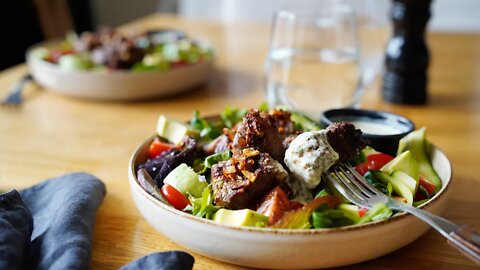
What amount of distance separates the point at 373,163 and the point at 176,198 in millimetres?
461

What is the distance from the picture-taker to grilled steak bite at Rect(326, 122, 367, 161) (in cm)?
114

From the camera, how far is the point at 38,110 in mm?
2137

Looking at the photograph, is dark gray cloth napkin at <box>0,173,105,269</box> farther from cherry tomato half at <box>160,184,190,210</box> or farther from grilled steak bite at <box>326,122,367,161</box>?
grilled steak bite at <box>326,122,367,161</box>

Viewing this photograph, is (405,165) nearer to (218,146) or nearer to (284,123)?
(284,123)

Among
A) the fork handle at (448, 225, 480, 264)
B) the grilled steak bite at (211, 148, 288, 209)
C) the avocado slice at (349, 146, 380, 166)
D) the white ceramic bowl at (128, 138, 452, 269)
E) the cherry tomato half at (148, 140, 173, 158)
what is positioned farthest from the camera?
the cherry tomato half at (148, 140, 173, 158)

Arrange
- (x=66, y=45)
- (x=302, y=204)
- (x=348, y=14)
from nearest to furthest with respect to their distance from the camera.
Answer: (x=302, y=204)
(x=348, y=14)
(x=66, y=45)

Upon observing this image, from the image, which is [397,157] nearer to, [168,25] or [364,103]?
[364,103]

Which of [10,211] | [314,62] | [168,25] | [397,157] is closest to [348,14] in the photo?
[314,62]

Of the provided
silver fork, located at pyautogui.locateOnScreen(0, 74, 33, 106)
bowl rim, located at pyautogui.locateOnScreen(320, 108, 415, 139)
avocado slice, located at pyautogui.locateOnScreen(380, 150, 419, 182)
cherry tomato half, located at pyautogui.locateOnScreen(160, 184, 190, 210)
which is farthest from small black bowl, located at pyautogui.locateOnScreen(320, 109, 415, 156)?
silver fork, located at pyautogui.locateOnScreen(0, 74, 33, 106)

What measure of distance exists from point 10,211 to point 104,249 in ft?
0.64

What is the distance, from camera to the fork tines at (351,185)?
1083 millimetres

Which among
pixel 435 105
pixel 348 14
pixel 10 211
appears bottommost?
pixel 435 105

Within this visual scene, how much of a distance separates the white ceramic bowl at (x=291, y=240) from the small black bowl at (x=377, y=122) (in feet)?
1.01

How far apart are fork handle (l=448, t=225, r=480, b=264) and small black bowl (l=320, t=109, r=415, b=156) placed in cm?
50
